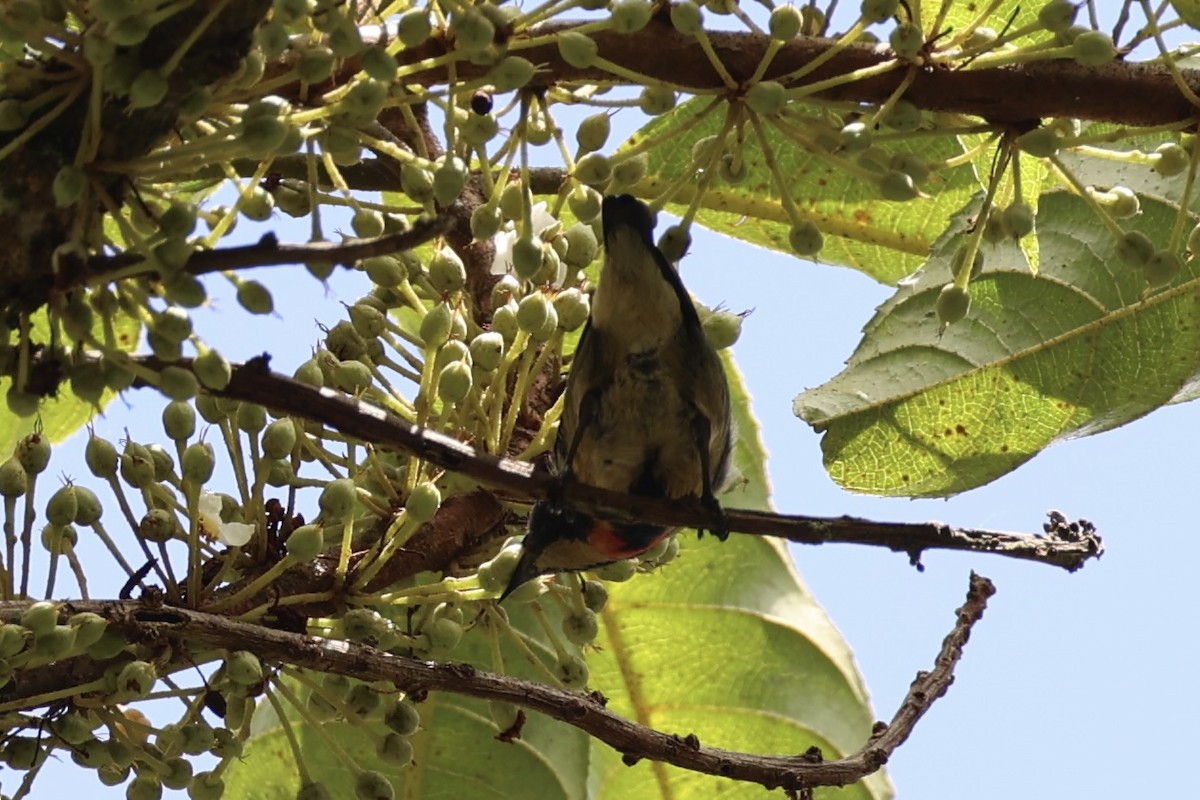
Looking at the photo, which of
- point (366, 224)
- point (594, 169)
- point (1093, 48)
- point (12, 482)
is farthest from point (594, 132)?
point (12, 482)

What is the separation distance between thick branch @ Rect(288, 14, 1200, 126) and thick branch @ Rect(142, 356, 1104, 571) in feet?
2.02

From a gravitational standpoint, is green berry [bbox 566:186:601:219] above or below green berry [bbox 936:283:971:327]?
above

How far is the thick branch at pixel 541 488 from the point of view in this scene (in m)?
1.77

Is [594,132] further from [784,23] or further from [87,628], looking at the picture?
[87,628]

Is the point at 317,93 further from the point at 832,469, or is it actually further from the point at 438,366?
the point at 832,469

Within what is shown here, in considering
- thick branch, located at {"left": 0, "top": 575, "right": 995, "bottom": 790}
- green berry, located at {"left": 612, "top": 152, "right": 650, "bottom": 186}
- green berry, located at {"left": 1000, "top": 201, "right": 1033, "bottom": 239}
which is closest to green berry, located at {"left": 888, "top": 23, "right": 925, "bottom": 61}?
green berry, located at {"left": 1000, "top": 201, "right": 1033, "bottom": 239}

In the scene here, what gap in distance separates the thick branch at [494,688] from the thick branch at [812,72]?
85cm

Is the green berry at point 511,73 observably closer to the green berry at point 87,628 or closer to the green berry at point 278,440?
the green berry at point 278,440

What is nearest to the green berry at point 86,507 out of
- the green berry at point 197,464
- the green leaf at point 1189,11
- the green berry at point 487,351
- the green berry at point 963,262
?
the green berry at point 197,464

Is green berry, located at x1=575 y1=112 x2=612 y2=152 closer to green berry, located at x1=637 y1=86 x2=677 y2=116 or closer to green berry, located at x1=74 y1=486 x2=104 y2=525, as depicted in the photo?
green berry, located at x1=637 y1=86 x2=677 y2=116

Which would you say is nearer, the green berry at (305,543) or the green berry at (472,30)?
the green berry at (472,30)

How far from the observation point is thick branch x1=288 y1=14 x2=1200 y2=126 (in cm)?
226

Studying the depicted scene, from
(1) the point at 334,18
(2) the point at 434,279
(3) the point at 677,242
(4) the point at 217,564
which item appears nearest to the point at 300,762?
(4) the point at 217,564

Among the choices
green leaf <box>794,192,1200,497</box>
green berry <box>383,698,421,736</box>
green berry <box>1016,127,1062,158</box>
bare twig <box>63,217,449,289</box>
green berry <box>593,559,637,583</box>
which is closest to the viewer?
bare twig <box>63,217,449,289</box>
